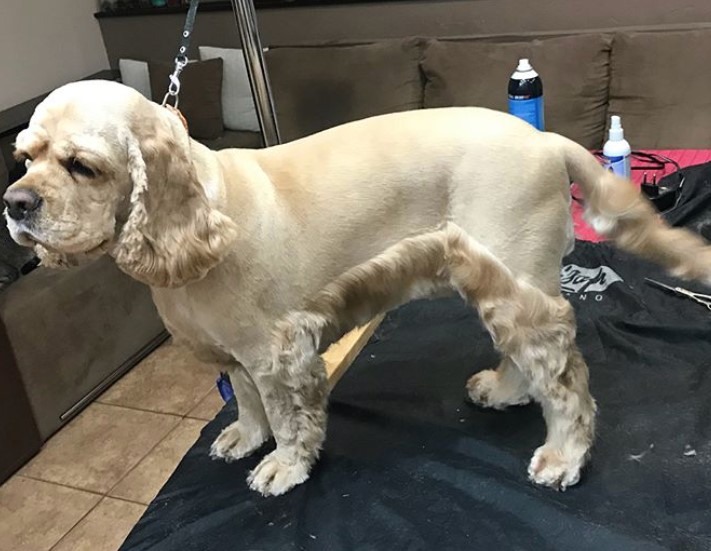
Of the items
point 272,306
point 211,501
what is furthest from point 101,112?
point 211,501

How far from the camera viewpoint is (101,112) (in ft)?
3.64

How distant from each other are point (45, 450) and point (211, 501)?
4.01 ft

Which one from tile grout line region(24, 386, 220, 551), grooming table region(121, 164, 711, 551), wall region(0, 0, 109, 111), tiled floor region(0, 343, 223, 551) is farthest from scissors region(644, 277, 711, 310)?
wall region(0, 0, 109, 111)

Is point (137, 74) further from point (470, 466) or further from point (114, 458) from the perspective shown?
point (470, 466)

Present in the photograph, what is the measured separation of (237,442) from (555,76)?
1811mm

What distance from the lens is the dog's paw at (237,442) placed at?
1.61 meters

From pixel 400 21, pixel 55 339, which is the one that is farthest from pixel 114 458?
pixel 400 21

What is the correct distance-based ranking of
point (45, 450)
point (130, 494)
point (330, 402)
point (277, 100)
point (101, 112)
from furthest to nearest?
point (277, 100) → point (45, 450) → point (130, 494) → point (330, 402) → point (101, 112)

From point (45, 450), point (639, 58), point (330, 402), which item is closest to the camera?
point (330, 402)

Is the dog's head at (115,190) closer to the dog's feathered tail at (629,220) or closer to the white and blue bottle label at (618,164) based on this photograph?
the dog's feathered tail at (629,220)

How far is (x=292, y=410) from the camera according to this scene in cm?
142

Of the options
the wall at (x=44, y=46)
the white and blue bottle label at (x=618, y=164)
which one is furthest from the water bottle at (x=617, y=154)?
the wall at (x=44, y=46)

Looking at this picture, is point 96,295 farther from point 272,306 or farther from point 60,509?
point 272,306

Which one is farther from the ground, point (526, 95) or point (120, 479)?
point (526, 95)
